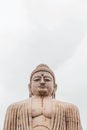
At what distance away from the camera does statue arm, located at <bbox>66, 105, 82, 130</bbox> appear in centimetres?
1440

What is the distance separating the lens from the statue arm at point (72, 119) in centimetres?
1440

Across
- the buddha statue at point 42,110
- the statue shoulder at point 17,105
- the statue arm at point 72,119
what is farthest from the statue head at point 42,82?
the statue arm at point 72,119

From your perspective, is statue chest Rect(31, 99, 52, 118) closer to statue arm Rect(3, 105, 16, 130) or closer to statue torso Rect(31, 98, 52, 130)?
statue torso Rect(31, 98, 52, 130)

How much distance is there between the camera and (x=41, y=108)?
A: 1435cm

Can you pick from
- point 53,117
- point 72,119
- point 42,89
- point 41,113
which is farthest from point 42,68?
point 72,119

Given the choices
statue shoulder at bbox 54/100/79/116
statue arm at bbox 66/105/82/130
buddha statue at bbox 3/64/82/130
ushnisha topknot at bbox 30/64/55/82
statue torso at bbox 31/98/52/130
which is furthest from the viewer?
ushnisha topknot at bbox 30/64/55/82

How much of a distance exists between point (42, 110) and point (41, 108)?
74 millimetres

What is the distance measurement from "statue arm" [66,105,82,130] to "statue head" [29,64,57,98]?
76cm

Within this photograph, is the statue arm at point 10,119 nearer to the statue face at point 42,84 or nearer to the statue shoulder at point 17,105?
the statue shoulder at point 17,105

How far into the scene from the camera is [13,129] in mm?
14430

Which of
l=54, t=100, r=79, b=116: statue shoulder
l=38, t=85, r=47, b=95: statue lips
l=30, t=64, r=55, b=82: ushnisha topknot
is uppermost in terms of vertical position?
l=30, t=64, r=55, b=82: ushnisha topknot

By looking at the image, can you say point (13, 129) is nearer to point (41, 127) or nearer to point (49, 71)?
point (41, 127)

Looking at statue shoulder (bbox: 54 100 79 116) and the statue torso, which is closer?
the statue torso

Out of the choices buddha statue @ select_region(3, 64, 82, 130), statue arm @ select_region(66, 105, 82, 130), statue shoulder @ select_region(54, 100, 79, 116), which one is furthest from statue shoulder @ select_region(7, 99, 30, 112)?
statue arm @ select_region(66, 105, 82, 130)
